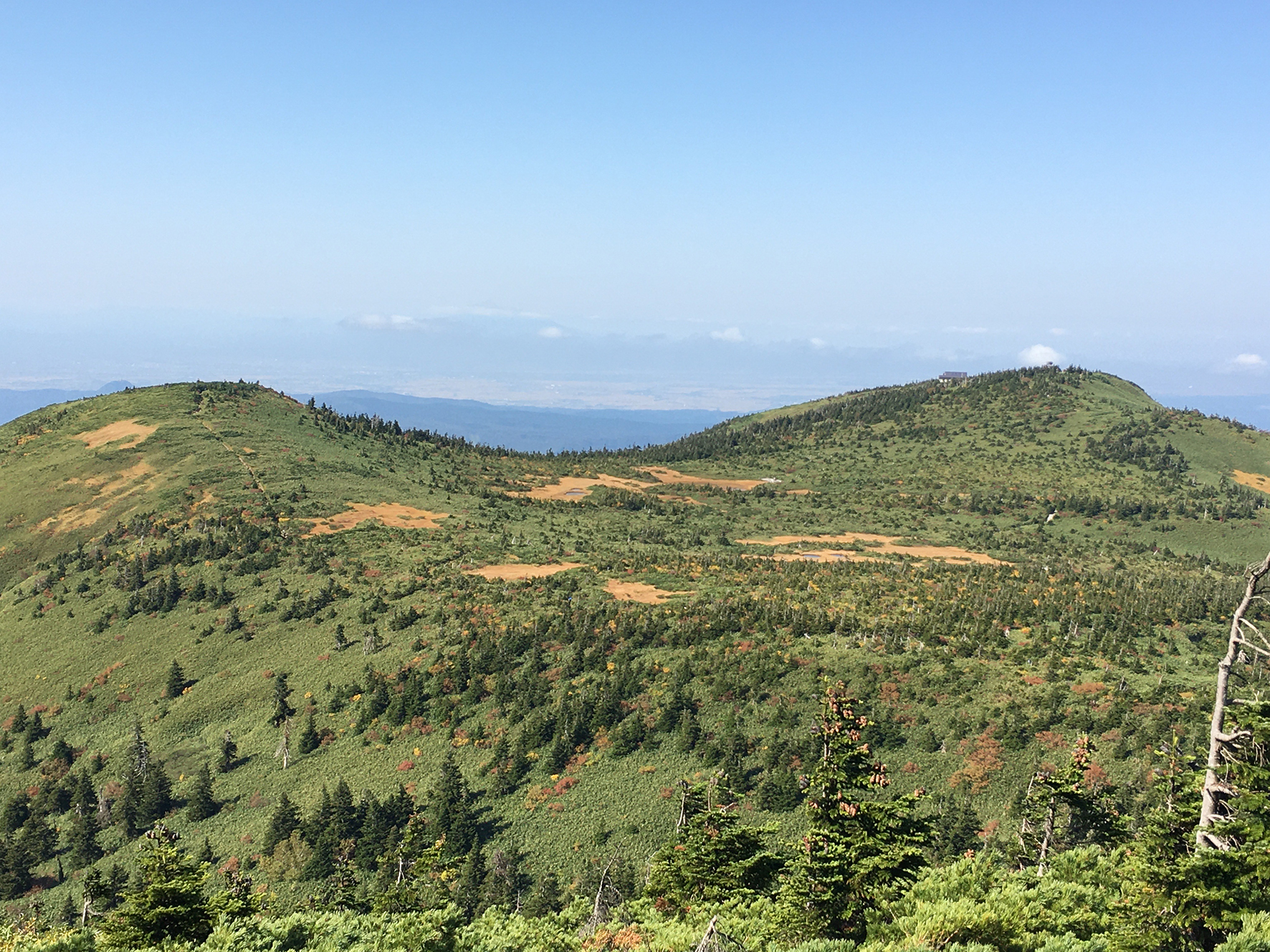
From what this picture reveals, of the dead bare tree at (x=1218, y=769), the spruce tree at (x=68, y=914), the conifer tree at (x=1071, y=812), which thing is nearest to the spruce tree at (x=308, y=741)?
the spruce tree at (x=68, y=914)

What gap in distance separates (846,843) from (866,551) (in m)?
81.4

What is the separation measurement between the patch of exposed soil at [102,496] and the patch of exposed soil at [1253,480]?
615ft

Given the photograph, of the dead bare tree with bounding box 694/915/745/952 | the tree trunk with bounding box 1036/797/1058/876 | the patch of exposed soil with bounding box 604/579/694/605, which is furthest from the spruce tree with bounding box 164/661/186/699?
the tree trunk with bounding box 1036/797/1058/876

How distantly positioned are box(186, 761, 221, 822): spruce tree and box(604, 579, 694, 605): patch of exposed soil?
36.1m

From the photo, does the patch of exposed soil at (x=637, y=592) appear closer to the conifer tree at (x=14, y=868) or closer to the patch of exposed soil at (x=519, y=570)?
the patch of exposed soil at (x=519, y=570)

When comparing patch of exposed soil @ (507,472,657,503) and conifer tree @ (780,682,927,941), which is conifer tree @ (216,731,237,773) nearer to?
conifer tree @ (780,682,927,941)

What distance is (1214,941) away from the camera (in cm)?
1675

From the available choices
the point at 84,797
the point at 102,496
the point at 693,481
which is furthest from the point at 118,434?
the point at 693,481

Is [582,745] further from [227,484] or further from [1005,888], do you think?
[227,484]

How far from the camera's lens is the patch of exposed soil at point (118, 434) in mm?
113750

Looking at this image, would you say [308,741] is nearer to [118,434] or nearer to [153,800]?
[153,800]

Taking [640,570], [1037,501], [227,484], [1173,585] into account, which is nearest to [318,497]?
[227,484]

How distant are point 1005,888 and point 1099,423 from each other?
173 meters

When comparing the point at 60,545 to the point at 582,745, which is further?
the point at 60,545
